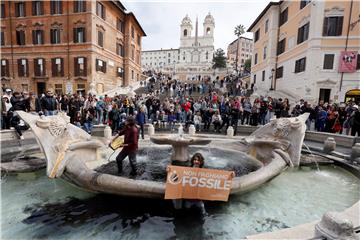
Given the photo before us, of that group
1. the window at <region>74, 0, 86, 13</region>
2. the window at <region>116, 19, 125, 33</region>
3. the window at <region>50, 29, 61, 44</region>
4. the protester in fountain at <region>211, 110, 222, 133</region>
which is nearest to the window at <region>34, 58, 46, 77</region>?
the window at <region>50, 29, 61, 44</region>

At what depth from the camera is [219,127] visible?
14.0 meters

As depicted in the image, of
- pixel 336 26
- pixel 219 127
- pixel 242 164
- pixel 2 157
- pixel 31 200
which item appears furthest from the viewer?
pixel 336 26

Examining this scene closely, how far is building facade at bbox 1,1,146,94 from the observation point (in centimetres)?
2789

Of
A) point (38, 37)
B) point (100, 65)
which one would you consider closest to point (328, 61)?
point (100, 65)

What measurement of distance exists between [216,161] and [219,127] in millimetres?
6211

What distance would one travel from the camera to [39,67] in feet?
97.3

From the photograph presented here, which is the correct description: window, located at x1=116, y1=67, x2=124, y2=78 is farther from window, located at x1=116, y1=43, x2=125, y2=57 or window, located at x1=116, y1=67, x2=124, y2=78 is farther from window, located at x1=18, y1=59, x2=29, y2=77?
window, located at x1=18, y1=59, x2=29, y2=77

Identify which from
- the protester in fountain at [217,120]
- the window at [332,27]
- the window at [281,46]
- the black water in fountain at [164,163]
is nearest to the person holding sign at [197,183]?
the black water in fountain at [164,163]

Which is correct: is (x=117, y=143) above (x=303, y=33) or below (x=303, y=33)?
below

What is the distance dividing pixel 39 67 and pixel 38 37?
3756 mm

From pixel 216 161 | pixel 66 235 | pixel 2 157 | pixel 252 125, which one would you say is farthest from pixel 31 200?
pixel 252 125

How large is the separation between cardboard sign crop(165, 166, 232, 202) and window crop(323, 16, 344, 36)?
22946mm

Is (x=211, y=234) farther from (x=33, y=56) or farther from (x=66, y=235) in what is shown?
(x=33, y=56)

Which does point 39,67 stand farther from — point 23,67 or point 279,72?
point 279,72
